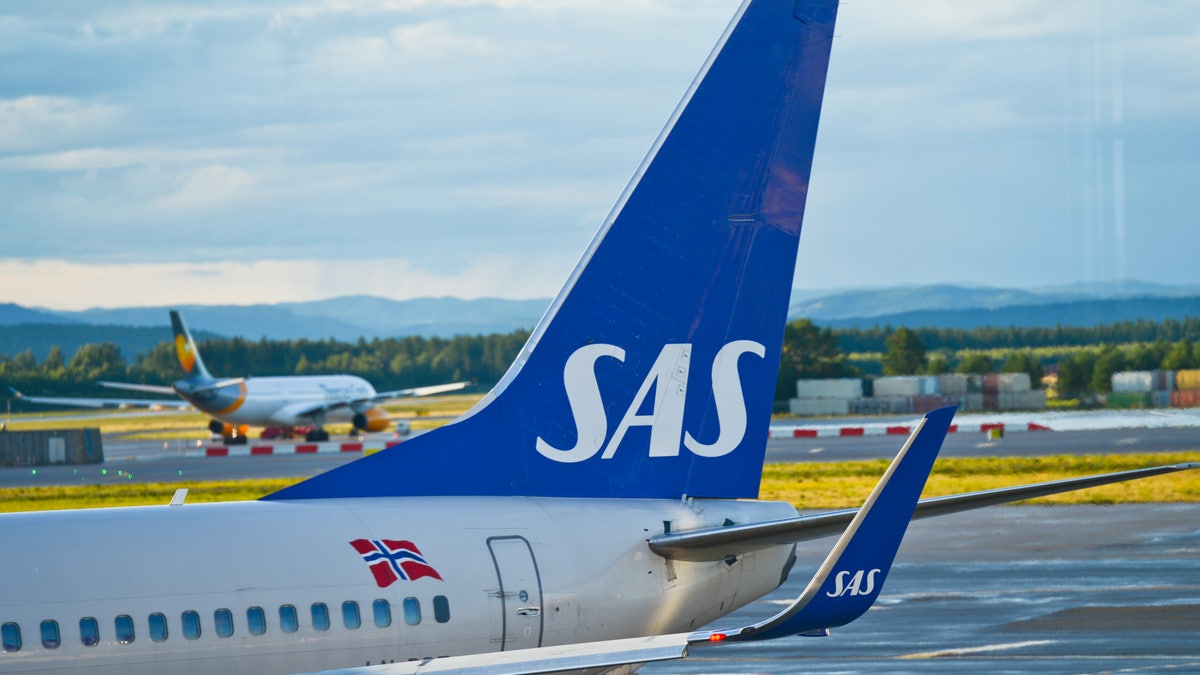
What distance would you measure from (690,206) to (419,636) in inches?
148

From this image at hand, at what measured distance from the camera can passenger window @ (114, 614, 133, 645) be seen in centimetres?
848

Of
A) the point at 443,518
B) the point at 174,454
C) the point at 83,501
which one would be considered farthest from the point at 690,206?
the point at 174,454

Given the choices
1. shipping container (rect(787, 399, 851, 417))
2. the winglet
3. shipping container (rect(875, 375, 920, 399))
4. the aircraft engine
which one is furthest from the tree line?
the winglet

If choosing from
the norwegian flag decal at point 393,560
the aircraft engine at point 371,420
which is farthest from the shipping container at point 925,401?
the norwegian flag decal at point 393,560

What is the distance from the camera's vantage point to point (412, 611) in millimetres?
9359

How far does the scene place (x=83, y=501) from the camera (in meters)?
39.6

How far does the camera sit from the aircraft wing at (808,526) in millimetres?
9258

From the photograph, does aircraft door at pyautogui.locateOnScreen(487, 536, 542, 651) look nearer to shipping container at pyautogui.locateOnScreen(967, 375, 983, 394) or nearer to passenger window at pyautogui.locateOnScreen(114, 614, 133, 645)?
passenger window at pyautogui.locateOnScreen(114, 614, 133, 645)

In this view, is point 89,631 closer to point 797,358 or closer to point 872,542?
point 872,542

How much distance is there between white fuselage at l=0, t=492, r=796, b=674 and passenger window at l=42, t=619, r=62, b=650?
0.02 meters

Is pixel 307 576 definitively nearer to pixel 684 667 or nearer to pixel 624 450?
pixel 624 450

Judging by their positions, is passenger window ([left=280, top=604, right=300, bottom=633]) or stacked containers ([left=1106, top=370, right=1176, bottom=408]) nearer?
passenger window ([left=280, top=604, right=300, bottom=633])

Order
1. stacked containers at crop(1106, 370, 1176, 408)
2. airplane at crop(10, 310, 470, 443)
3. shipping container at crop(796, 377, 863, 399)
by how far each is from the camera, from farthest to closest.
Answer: shipping container at crop(796, 377, 863, 399) < stacked containers at crop(1106, 370, 1176, 408) < airplane at crop(10, 310, 470, 443)

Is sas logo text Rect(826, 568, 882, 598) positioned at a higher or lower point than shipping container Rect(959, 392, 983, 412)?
higher
